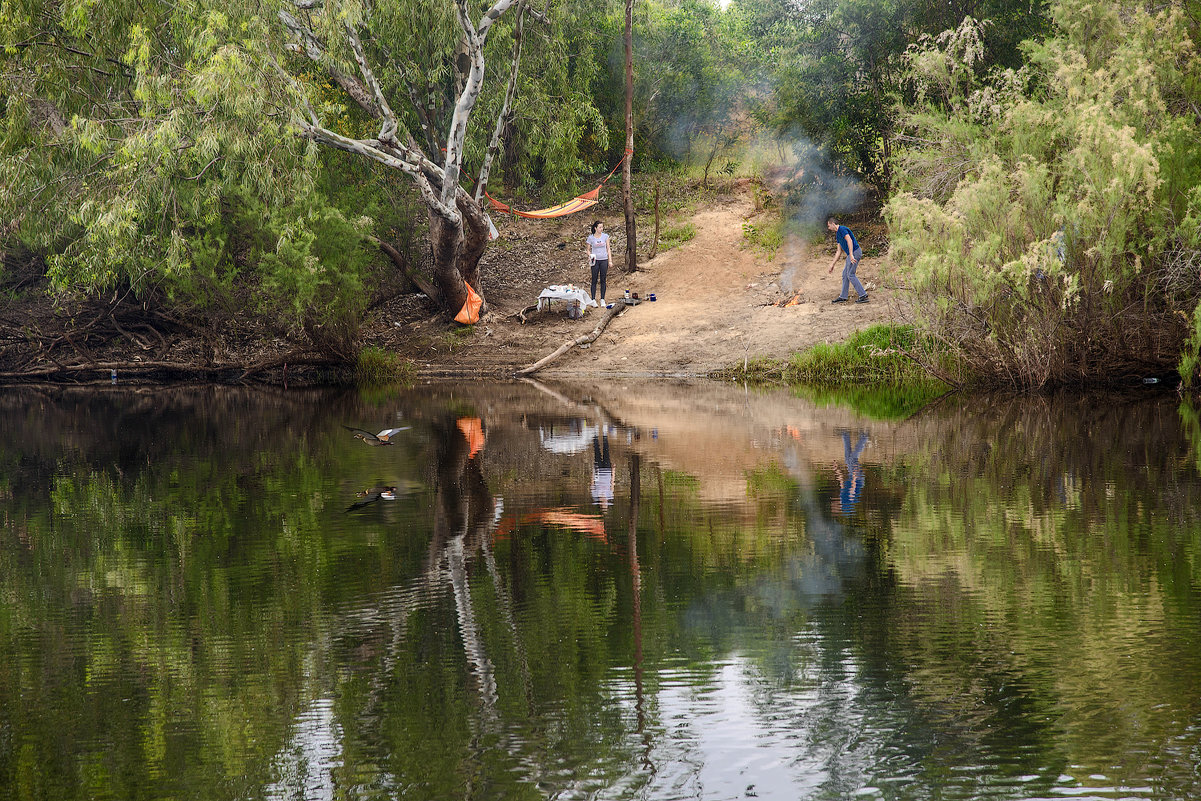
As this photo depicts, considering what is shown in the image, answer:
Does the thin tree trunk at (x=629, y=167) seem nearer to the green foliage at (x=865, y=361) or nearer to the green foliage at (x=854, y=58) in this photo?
the green foliage at (x=854, y=58)

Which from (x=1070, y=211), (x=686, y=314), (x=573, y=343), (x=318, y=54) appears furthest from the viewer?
(x=686, y=314)

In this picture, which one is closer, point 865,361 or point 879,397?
point 879,397

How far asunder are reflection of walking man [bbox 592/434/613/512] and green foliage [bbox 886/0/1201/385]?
585 centimetres

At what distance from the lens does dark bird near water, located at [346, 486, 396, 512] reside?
8695 millimetres

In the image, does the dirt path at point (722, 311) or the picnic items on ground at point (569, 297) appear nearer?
the dirt path at point (722, 311)

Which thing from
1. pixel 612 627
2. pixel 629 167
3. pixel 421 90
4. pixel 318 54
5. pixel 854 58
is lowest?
pixel 612 627

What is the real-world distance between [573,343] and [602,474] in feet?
43.3

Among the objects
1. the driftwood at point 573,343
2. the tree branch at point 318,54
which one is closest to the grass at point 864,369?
the driftwood at point 573,343

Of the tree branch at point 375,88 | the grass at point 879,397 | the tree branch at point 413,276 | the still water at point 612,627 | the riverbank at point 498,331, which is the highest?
the tree branch at point 375,88

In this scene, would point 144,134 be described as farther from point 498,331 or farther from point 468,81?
point 498,331

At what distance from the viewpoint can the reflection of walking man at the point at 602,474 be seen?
8833 mm

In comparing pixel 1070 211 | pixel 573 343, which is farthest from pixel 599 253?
pixel 1070 211

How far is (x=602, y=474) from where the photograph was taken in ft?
33.1

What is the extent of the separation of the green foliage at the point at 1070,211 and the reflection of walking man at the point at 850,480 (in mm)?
4516
